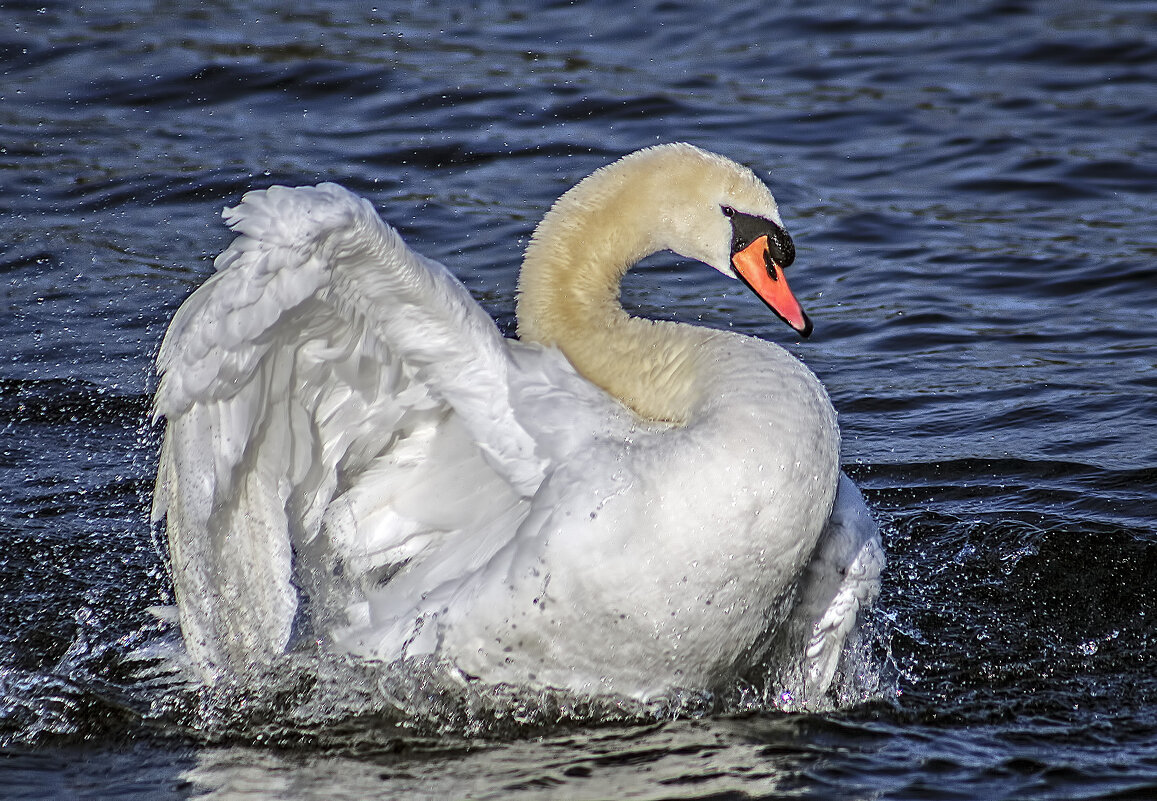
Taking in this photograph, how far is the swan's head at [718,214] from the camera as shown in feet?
16.1

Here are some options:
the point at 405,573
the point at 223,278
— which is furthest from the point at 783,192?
the point at 223,278

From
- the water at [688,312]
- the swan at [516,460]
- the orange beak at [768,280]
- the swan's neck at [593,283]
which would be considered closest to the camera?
the swan at [516,460]

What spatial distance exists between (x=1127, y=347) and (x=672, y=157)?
3.76m

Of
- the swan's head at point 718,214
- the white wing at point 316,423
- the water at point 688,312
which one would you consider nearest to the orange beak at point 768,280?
the swan's head at point 718,214

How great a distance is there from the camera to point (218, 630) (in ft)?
15.9

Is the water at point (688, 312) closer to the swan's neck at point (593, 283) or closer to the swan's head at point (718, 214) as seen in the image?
the swan's neck at point (593, 283)

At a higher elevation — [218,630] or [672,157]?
[672,157]

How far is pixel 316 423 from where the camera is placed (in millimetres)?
4645

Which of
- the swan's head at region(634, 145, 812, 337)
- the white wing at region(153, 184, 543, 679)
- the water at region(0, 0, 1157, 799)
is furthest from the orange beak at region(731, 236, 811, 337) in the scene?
the water at region(0, 0, 1157, 799)

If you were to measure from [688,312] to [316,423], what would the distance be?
4.06 meters

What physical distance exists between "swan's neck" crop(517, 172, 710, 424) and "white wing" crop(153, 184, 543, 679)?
0.43 metres

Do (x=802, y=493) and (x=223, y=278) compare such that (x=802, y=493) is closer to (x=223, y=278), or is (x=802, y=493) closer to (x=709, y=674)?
(x=709, y=674)

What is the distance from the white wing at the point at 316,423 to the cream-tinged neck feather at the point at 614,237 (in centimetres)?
46

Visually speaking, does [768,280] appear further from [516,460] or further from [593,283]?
[516,460]
